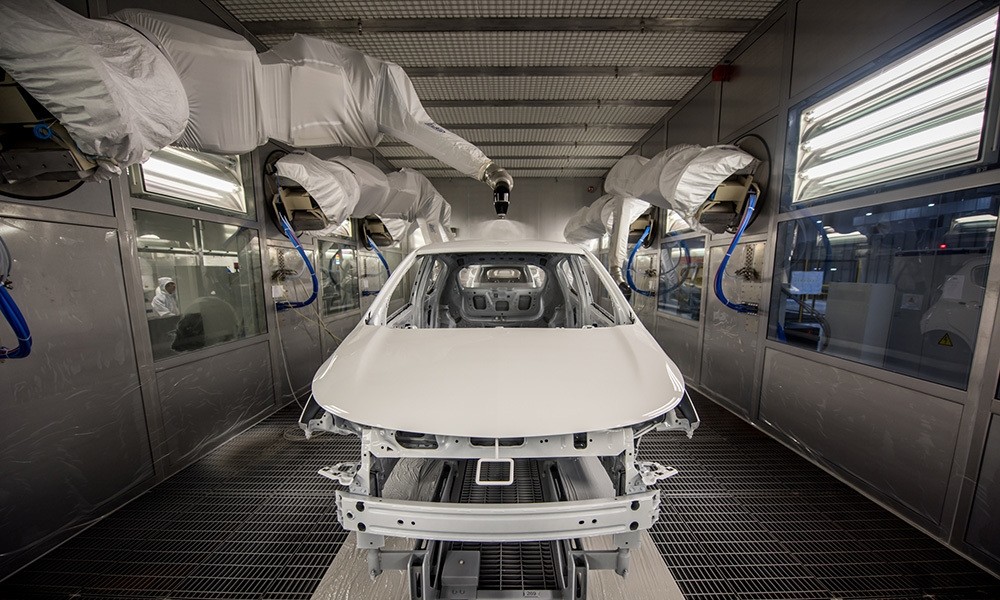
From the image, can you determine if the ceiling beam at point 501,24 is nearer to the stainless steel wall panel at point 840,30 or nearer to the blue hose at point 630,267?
the stainless steel wall panel at point 840,30

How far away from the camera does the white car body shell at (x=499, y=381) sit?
3.84 feet

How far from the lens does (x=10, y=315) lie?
1401 mm

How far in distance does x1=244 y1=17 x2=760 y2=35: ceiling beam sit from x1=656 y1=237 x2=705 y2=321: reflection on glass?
2083 millimetres

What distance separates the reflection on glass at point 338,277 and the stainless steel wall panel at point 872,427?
16.8 ft

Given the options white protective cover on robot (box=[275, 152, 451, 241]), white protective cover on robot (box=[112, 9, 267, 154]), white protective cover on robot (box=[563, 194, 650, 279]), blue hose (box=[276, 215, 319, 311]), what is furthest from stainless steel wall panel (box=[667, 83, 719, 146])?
blue hose (box=[276, 215, 319, 311])

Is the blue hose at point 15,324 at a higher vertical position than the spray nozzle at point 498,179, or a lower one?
lower

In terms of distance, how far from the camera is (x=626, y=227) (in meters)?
3.90

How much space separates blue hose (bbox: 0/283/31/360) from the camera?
139 centimetres

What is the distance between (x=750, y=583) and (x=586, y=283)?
1.87 m

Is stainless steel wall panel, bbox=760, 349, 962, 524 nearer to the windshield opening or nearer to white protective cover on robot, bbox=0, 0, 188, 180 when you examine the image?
the windshield opening

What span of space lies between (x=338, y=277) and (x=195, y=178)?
2.27 meters

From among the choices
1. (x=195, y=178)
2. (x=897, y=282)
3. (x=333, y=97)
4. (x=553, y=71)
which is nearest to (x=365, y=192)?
(x=195, y=178)

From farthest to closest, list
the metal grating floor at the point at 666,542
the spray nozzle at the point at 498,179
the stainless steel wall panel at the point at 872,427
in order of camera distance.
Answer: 1. the spray nozzle at the point at 498,179
2. the stainless steel wall panel at the point at 872,427
3. the metal grating floor at the point at 666,542

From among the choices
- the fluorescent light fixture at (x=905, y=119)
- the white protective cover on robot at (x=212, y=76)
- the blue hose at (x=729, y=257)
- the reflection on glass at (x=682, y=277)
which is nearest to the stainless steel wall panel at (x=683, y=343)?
the reflection on glass at (x=682, y=277)
